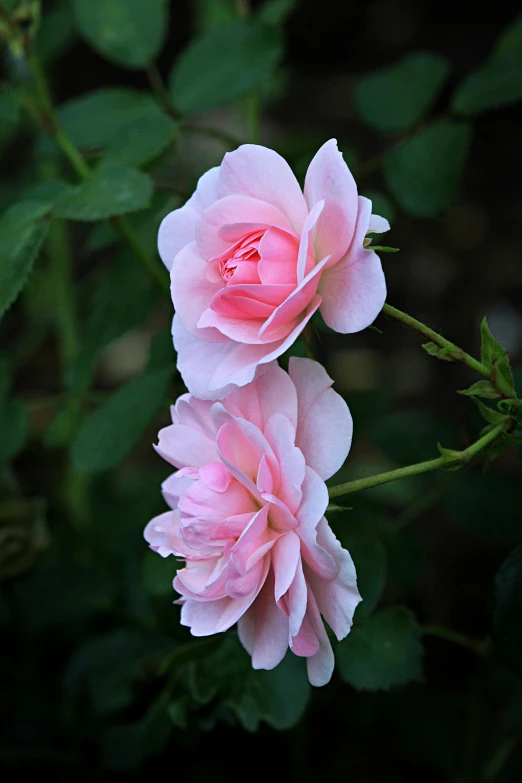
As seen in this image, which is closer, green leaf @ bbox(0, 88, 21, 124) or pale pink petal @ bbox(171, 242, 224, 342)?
pale pink petal @ bbox(171, 242, 224, 342)

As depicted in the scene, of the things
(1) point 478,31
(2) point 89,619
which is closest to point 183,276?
(2) point 89,619

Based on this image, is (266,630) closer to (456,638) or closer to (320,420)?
(320,420)

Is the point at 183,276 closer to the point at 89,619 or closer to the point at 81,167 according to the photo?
the point at 81,167

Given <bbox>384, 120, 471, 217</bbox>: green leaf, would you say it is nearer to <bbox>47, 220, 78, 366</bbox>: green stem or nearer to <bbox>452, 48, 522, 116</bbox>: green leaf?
<bbox>452, 48, 522, 116</bbox>: green leaf

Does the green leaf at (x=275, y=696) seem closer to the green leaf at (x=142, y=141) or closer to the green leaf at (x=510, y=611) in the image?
the green leaf at (x=510, y=611)

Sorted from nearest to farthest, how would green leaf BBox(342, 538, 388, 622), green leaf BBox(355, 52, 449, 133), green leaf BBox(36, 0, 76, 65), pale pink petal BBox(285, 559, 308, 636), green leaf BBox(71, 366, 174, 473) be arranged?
pale pink petal BBox(285, 559, 308, 636)
green leaf BBox(342, 538, 388, 622)
green leaf BBox(71, 366, 174, 473)
green leaf BBox(355, 52, 449, 133)
green leaf BBox(36, 0, 76, 65)

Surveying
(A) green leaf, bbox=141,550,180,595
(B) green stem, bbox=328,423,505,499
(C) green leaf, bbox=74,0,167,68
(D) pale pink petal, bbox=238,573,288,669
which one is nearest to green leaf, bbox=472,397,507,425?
(B) green stem, bbox=328,423,505,499

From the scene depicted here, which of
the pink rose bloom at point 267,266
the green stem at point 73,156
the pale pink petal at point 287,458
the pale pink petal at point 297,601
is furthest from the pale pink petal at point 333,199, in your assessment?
the green stem at point 73,156

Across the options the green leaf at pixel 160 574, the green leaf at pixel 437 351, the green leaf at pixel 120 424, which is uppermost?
the green leaf at pixel 437 351
